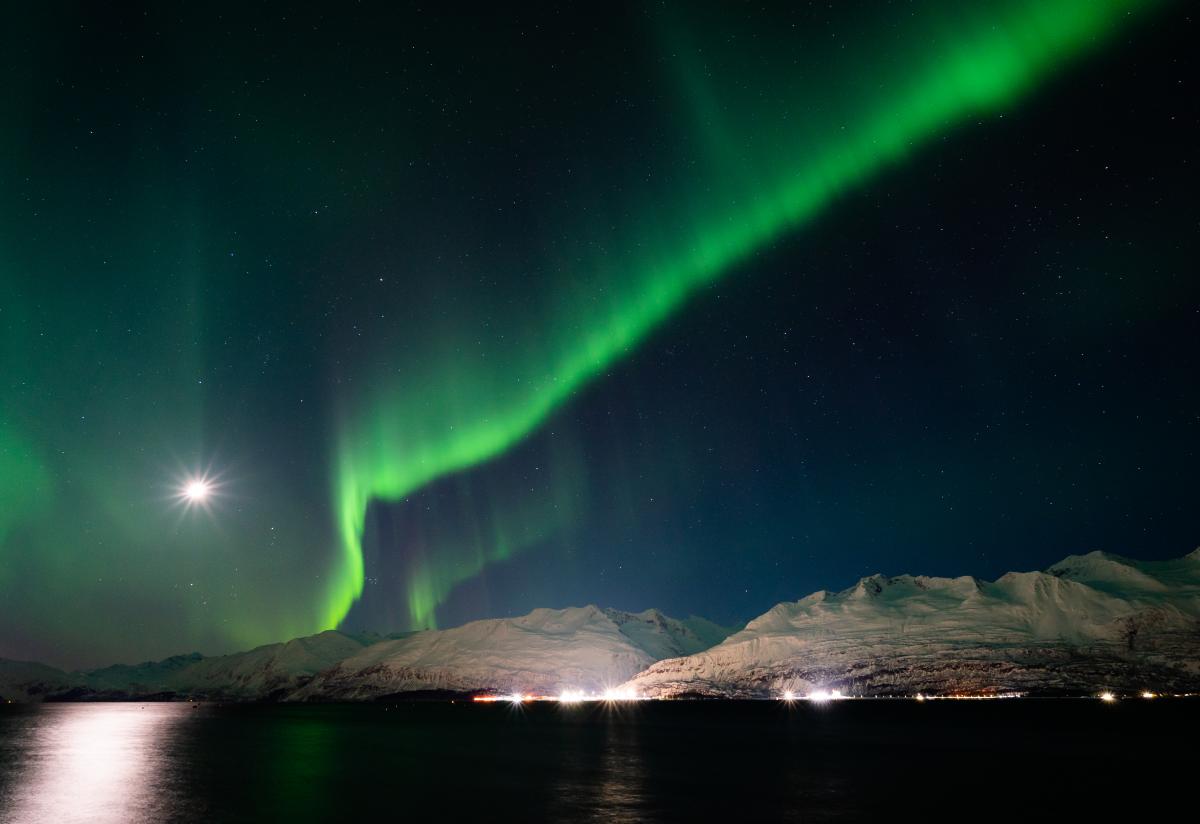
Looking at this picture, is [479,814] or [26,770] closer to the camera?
[479,814]

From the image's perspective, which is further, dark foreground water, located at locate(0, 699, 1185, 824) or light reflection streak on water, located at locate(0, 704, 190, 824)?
dark foreground water, located at locate(0, 699, 1185, 824)

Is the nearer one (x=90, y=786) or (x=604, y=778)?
(x=90, y=786)

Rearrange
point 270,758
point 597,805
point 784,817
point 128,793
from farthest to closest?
point 270,758
point 128,793
point 597,805
point 784,817

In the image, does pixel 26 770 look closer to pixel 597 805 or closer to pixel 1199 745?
pixel 597 805

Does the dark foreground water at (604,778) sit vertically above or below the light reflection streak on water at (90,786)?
below

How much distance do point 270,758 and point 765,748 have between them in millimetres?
68802

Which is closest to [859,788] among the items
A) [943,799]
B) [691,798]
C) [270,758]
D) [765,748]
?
[943,799]

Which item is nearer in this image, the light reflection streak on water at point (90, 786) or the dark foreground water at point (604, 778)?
the light reflection streak on water at point (90, 786)

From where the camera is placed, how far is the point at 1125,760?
9556 centimetres

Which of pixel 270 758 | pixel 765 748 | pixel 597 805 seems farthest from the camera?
pixel 765 748

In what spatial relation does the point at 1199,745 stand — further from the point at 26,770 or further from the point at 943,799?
the point at 26,770

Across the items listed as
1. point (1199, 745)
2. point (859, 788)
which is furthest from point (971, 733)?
point (859, 788)

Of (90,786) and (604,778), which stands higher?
(90,786)

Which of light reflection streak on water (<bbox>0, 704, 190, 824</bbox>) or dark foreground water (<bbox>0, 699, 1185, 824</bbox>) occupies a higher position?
light reflection streak on water (<bbox>0, 704, 190, 824</bbox>)
